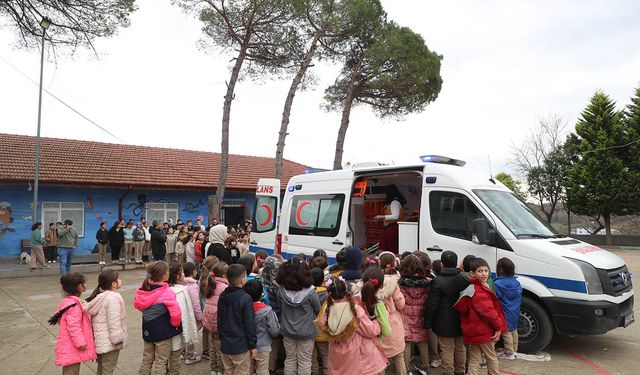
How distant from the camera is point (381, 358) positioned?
152 inches

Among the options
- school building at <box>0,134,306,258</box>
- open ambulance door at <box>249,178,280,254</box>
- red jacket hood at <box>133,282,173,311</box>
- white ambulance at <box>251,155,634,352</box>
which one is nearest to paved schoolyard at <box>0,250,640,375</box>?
white ambulance at <box>251,155,634,352</box>

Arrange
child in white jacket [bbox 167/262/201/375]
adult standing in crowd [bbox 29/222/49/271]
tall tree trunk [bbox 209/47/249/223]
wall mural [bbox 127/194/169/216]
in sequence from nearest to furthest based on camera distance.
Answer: child in white jacket [bbox 167/262/201/375], adult standing in crowd [bbox 29/222/49/271], tall tree trunk [bbox 209/47/249/223], wall mural [bbox 127/194/169/216]

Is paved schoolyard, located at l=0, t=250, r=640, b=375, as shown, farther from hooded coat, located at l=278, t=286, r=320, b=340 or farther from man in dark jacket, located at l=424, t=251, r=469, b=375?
hooded coat, located at l=278, t=286, r=320, b=340

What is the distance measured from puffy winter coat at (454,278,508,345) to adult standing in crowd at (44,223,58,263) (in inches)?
573

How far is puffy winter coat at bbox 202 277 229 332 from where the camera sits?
440cm

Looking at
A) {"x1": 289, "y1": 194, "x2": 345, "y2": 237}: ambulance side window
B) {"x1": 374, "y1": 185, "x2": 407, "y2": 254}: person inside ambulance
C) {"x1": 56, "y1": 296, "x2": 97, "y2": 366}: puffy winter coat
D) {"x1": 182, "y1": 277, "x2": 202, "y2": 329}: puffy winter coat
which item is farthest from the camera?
{"x1": 374, "y1": 185, "x2": 407, "y2": 254}: person inside ambulance

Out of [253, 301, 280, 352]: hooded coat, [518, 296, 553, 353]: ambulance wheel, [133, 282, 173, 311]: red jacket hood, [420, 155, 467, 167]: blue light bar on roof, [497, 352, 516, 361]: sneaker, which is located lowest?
[497, 352, 516, 361]: sneaker

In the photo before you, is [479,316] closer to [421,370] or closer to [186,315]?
[421,370]

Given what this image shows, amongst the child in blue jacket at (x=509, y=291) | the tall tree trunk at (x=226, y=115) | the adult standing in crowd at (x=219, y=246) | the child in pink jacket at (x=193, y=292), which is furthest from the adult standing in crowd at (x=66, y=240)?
the child in blue jacket at (x=509, y=291)

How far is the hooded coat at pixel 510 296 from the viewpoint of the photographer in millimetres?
4754

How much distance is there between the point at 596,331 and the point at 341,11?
48.0 ft

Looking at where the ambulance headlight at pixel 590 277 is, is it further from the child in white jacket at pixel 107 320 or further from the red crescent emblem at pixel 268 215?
the red crescent emblem at pixel 268 215

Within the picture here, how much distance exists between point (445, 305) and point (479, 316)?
35 cm

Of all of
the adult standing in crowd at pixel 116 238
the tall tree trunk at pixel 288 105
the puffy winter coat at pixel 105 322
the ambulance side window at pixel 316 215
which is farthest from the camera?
the tall tree trunk at pixel 288 105
